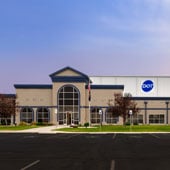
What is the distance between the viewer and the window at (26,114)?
79.1m

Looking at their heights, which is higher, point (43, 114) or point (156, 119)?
point (43, 114)

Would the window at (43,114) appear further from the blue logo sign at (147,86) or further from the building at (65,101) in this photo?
the blue logo sign at (147,86)

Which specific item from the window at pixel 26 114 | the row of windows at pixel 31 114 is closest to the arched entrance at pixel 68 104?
the row of windows at pixel 31 114

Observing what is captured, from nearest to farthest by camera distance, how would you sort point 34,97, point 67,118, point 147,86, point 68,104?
1. point 67,118
2. point 68,104
3. point 34,97
4. point 147,86

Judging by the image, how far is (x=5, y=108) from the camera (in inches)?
2542

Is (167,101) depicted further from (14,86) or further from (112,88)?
(14,86)

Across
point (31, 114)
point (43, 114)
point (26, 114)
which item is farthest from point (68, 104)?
point (26, 114)

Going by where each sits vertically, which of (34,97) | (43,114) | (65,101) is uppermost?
(34,97)

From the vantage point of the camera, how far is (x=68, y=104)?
261 feet

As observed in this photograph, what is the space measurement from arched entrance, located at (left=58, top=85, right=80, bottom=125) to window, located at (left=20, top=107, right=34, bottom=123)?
15.2ft

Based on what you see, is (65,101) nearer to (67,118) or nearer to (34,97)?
(67,118)

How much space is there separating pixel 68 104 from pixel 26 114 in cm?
710

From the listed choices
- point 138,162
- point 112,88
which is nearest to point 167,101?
point 112,88

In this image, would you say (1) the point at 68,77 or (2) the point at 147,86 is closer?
(1) the point at 68,77
